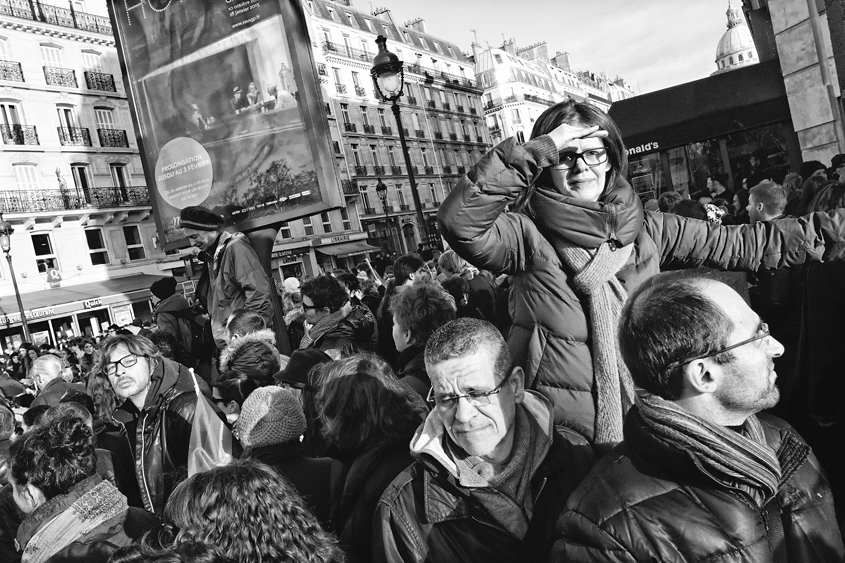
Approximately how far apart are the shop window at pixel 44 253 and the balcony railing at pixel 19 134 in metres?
4.05

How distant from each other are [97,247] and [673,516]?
36020 mm

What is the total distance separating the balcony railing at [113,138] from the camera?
3409cm

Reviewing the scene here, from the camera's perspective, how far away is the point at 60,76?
33062 mm

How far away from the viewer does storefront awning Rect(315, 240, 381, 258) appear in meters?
44.9

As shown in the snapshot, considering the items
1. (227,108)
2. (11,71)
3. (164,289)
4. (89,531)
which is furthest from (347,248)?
(89,531)

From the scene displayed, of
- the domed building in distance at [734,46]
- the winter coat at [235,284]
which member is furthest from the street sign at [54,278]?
the domed building in distance at [734,46]

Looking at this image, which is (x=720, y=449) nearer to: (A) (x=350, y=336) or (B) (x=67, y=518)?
(B) (x=67, y=518)

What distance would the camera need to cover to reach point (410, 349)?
3.70 meters

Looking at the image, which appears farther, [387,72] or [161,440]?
[387,72]

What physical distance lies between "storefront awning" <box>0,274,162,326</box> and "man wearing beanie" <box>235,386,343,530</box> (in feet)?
94.5

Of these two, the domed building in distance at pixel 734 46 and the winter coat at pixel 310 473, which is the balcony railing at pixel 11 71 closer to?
the winter coat at pixel 310 473

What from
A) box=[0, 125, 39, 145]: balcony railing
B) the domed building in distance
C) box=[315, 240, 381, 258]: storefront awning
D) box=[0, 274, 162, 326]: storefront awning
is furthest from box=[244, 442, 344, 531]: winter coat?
the domed building in distance

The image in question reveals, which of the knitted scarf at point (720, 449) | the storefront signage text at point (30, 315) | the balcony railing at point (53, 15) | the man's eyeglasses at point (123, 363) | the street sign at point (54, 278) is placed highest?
the balcony railing at point (53, 15)

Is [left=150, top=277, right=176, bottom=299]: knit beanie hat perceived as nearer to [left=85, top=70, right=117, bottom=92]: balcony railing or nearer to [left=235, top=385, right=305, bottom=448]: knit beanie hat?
[left=235, top=385, right=305, bottom=448]: knit beanie hat
